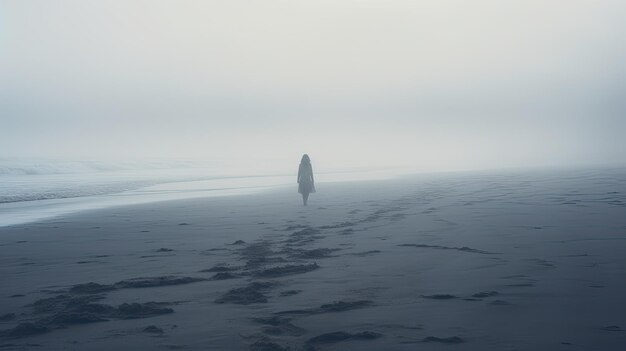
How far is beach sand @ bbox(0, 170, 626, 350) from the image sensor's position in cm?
539

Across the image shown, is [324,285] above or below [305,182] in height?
below

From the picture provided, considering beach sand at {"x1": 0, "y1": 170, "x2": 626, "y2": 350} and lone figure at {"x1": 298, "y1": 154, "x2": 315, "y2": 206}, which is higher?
lone figure at {"x1": 298, "y1": 154, "x2": 315, "y2": 206}

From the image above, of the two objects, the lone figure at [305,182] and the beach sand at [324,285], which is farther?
the lone figure at [305,182]

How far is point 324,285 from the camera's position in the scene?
24.8 ft

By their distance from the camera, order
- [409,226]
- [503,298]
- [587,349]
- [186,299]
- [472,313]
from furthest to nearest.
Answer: [409,226] < [186,299] < [503,298] < [472,313] < [587,349]

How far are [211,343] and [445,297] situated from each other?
2685mm

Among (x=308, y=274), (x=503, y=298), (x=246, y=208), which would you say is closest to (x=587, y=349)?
(x=503, y=298)

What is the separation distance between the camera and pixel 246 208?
20562 mm

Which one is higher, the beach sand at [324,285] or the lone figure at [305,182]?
the lone figure at [305,182]

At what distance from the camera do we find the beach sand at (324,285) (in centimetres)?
539

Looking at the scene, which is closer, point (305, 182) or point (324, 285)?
A: point (324, 285)

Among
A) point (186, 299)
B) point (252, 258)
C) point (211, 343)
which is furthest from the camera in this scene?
point (252, 258)

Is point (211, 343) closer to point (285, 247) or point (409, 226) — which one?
point (285, 247)

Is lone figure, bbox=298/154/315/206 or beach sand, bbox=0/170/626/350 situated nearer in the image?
beach sand, bbox=0/170/626/350
